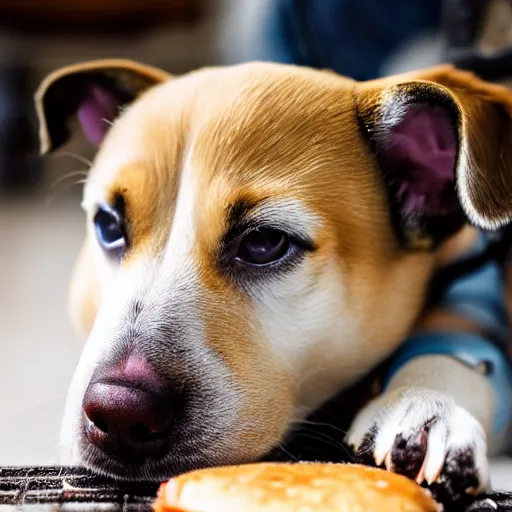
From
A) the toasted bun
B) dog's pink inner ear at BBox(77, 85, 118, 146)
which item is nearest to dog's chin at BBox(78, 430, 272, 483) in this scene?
the toasted bun

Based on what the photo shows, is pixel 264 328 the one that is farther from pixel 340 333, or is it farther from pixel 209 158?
pixel 209 158

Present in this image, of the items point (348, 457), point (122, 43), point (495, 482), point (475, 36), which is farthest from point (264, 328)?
point (122, 43)

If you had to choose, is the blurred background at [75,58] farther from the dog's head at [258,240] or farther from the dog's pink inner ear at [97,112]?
the dog's head at [258,240]

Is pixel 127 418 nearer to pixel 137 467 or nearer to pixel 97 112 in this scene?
pixel 137 467

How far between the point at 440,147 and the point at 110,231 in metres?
0.62

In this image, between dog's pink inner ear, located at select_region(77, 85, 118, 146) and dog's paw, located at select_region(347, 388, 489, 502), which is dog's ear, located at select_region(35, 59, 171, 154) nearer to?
dog's pink inner ear, located at select_region(77, 85, 118, 146)

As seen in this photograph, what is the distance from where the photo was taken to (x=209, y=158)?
1.25 m

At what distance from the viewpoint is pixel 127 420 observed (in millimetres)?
1007

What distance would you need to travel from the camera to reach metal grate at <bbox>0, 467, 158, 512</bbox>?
91 cm

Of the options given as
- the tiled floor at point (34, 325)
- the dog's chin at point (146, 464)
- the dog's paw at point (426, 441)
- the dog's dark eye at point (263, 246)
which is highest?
the dog's dark eye at point (263, 246)

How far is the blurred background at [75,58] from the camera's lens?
1903 mm

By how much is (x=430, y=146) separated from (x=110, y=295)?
62 centimetres

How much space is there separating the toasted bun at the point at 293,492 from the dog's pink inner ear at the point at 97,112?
95cm

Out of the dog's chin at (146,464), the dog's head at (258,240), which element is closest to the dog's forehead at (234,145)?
the dog's head at (258,240)
